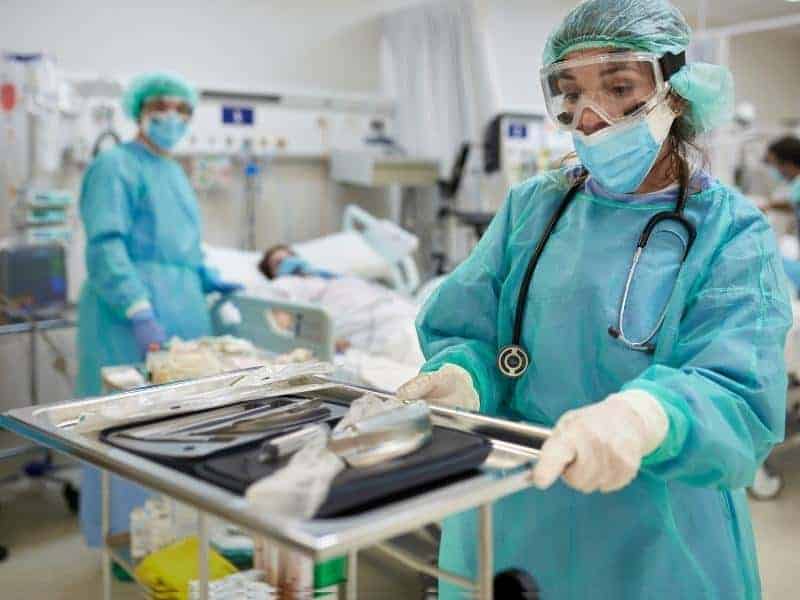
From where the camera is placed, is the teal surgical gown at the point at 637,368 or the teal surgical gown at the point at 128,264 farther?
the teal surgical gown at the point at 128,264

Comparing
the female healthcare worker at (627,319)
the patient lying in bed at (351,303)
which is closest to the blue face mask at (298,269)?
the patient lying in bed at (351,303)

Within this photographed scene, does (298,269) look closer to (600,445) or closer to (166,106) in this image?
(166,106)

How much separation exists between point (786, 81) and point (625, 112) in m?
8.75

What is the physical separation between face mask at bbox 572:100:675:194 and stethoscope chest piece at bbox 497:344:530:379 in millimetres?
304

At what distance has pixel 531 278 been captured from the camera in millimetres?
1316

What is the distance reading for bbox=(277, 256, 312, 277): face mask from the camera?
4148 millimetres

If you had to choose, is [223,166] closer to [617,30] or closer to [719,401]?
[617,30]

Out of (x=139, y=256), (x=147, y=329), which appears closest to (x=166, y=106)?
(x=139, y=256)

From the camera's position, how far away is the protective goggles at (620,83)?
1.28 m

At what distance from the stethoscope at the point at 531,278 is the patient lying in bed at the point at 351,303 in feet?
5.58

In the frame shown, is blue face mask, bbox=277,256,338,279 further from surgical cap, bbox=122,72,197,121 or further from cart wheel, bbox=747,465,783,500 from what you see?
cart wheel, bbox=747,465,783,500

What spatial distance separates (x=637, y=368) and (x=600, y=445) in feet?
1.12

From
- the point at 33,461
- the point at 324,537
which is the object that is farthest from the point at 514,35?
the point at 324,537

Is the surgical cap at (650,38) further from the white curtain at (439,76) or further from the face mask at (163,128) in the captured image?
the white curtain at (439,76)
